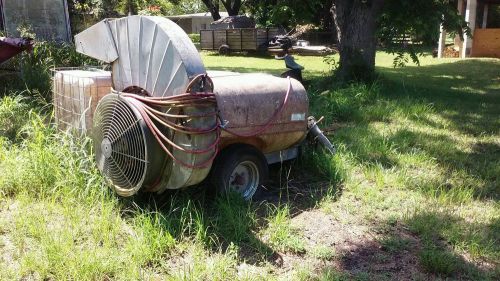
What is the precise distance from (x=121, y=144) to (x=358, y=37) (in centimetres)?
744

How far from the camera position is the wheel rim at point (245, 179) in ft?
14.2

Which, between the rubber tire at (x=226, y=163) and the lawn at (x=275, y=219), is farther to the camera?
the rubber tire at (x=226, y=163)

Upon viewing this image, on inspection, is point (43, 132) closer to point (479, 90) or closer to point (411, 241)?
point (411, 241)

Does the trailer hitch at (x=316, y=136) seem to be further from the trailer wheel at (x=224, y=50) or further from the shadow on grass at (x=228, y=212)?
the trailer wheel at (x=224, y=50)

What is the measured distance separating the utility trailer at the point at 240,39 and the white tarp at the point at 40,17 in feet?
41.3

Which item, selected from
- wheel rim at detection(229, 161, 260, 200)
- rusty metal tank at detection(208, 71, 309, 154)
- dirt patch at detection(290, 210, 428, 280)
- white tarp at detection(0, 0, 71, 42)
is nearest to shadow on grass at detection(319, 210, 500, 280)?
dirt patch at detection(290, 210, 428, 280)

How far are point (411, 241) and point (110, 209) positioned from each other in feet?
7.36

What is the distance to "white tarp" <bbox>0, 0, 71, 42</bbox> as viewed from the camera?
11009 millimetres

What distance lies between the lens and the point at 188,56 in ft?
12.1

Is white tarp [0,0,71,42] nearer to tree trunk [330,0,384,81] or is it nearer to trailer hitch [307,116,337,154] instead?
tree trunk [330,0,384,81]

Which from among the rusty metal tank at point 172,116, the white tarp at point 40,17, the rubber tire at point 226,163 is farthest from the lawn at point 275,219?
the white tarp at point 40,17

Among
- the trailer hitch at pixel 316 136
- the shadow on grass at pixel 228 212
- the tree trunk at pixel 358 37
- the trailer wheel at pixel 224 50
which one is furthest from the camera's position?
the trailer wheel at pixel 224 50

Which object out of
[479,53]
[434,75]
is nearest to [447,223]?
[434,75]

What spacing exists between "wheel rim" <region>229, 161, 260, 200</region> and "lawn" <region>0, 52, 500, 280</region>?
0.53 feet
